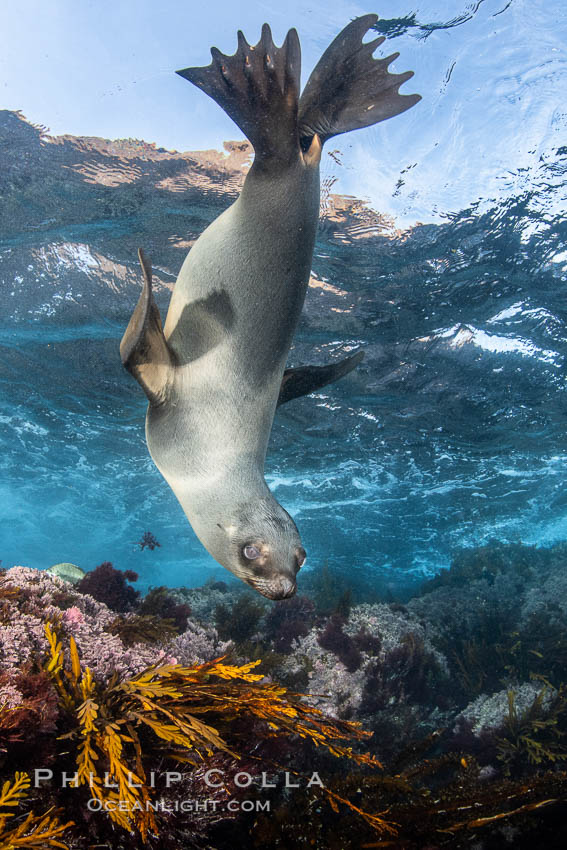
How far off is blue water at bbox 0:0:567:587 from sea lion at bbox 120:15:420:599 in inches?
149

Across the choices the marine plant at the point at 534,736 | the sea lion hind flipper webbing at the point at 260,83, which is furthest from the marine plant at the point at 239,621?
the sea lion hind flipper webbing at the point at 260,83

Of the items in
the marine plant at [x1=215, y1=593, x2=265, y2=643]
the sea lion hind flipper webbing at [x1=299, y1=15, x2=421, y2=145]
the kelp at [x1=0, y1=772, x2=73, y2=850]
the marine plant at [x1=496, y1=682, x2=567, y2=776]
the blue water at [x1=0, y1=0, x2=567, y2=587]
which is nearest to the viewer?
the kelp at [x1=0, y1=772, x2=73, y2=850]

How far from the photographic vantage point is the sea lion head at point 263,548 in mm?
1846

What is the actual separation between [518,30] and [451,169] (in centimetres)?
159

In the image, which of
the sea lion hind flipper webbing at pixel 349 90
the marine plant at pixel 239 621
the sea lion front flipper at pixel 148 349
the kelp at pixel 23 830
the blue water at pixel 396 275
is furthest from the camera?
the marine plant at pixel 239 621

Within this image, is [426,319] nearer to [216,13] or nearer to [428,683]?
[216,13]

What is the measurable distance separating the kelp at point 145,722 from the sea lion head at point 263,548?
0.97 metres

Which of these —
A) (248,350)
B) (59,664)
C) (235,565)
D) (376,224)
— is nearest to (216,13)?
(376,224)

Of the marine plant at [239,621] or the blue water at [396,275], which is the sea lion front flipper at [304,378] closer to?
the blue water at [396,275]

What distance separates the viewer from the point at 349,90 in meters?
2.64

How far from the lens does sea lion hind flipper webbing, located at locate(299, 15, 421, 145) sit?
2.57 metres

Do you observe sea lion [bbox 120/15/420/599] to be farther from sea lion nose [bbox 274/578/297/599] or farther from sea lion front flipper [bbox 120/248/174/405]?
sea lion nose [bbox 274/578/297/599]

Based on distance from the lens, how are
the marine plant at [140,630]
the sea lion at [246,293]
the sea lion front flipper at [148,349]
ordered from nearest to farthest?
the sea lion front flipper at [148,349], the sea lion at [246,293], the marine plant at [140,630]

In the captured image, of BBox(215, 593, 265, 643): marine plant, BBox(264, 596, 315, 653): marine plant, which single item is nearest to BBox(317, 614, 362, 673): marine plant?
BBox(264, 596, 315, 653): marine plant
